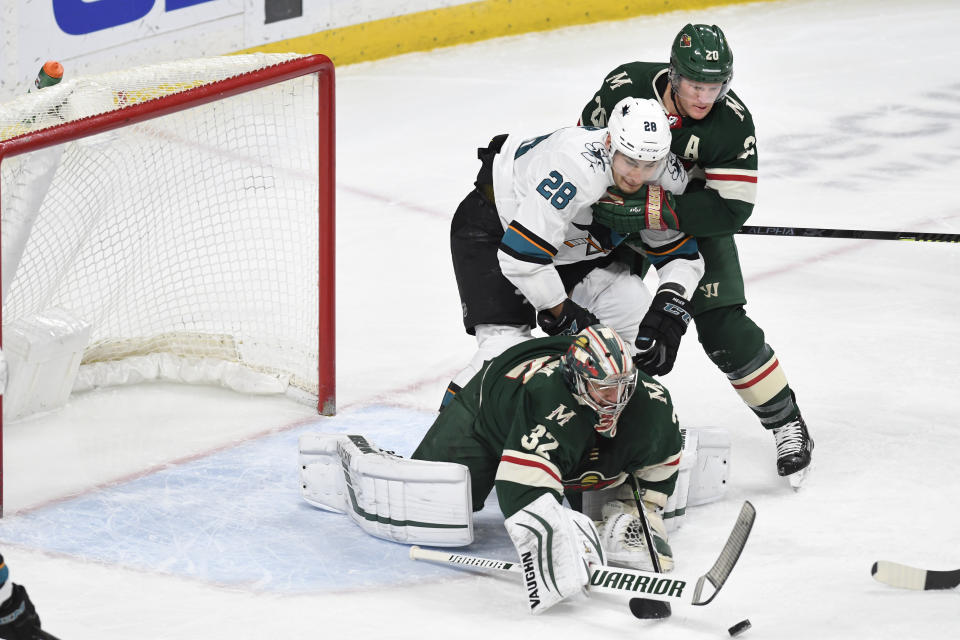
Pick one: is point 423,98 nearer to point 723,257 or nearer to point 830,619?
point 723,257

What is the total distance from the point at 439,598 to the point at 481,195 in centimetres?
114

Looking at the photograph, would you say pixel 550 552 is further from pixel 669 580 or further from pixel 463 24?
pixel 463 24

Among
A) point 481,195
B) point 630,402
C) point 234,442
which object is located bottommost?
point 234,442

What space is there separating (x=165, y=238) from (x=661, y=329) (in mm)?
1693

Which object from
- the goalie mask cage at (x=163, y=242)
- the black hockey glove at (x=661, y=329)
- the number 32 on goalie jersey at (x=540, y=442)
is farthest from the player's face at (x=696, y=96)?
the goalie mask cage at (x=163, y=242)

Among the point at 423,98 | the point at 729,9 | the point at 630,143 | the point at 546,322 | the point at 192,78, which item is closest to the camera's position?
the point at 630,143

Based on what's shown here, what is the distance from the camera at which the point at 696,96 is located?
3.77 m

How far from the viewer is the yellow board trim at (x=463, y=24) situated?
801cm

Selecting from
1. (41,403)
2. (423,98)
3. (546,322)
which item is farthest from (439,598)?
(423,98)

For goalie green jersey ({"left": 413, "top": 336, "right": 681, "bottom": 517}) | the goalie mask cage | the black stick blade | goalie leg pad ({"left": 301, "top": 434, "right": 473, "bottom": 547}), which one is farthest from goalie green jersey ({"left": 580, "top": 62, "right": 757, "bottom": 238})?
the goalie mask cage

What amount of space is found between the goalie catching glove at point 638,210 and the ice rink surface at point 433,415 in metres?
0.75

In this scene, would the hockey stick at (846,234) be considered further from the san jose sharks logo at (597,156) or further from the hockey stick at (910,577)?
the hockey stick at (910,577)

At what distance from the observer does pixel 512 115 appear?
748 centimetres

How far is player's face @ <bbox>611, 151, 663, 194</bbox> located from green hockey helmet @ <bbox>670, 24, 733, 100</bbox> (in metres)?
0.24
